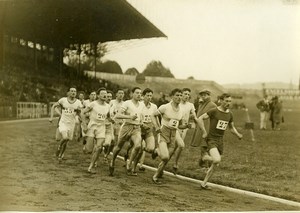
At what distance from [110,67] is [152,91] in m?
0.52

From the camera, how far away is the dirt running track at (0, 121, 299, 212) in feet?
14.2

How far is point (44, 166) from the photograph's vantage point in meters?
4.80

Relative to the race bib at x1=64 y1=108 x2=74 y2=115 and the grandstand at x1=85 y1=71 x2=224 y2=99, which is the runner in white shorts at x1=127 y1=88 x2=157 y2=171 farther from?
the race bib at x1=64 y1=108 x2=74 y2=115

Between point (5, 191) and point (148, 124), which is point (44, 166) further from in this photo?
point (148, 124)

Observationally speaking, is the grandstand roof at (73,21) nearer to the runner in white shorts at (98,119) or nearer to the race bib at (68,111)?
the runner in white shorts at (98,119)

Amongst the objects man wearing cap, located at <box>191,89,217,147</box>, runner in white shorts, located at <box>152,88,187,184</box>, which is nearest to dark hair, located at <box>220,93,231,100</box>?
man wearing cap, located at <box>191,89,217,147</box>

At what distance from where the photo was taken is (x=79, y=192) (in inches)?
174

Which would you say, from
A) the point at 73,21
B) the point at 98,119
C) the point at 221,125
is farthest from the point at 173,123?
the point at 73,21

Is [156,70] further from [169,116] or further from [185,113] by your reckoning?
[185,113]

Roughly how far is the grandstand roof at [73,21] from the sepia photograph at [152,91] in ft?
0.04

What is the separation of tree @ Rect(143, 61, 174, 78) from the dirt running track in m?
1.09

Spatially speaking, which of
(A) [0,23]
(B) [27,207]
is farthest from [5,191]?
(A) [0,23]

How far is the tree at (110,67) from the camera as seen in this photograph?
500cm

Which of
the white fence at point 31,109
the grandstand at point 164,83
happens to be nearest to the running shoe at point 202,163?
the grandstand at point 164,83
